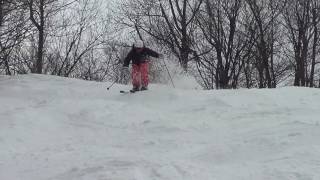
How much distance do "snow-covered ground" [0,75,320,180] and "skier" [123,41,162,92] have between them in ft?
1.60

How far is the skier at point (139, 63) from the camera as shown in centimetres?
1541

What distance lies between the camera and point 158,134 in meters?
10.6

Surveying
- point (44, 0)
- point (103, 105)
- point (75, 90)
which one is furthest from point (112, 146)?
point (44, 0)

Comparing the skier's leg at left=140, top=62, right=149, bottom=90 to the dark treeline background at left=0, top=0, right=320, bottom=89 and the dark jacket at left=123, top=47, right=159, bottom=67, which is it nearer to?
the dark jacket at left=123, top=47, right=159, bottom=67

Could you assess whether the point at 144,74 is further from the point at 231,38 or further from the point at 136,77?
the point at 231,38

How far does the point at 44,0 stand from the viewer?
2456 centimetres

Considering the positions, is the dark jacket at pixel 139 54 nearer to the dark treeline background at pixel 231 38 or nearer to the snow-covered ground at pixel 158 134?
the snow-covered ground at pixel 158 134

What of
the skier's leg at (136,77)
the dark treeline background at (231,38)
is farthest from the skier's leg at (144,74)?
the dark treeline background at (231,38)

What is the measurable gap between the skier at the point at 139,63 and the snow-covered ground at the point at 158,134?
1.60 ft

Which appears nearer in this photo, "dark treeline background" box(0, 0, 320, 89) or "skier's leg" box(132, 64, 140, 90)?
"skier's leg" box(132, 64, 140, 90)

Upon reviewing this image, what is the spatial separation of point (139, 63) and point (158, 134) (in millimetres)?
5169

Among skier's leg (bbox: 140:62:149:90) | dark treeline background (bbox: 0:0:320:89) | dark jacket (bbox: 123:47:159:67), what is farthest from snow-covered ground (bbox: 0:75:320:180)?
dark treeline background (bbox: 0:0:320:89)

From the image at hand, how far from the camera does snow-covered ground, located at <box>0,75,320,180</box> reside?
786 centimetres

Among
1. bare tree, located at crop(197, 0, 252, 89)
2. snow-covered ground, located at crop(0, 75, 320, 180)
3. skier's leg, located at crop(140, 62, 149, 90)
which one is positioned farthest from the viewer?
bare tree, located at crop(197, 0, 252, 89)
